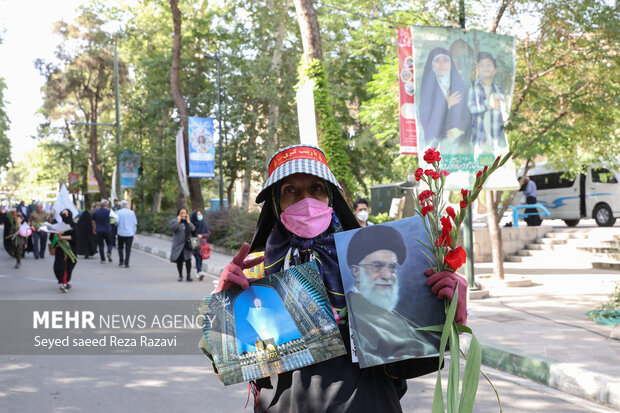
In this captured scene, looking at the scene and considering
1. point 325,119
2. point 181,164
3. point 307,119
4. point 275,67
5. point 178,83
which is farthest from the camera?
point 275,67

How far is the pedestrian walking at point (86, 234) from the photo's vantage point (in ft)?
56.1

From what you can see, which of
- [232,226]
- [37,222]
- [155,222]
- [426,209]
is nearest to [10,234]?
[37,222]

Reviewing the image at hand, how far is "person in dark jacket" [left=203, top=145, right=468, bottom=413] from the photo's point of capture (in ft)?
6.88

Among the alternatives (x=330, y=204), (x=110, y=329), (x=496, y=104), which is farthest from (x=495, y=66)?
(x=330, y=204)

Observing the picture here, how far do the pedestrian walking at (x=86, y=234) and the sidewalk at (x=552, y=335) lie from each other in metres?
10.7

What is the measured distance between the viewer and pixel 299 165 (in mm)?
2264

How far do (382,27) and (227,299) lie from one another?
12.4m

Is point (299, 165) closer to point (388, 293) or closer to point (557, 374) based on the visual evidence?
point (388, 293)

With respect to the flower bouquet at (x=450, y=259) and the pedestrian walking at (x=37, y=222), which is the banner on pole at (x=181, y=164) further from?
the flower bouquet at (x=450, y=259)

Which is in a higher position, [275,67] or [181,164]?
[275,67]

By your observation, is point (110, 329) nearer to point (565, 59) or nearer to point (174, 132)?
point (565, 59)

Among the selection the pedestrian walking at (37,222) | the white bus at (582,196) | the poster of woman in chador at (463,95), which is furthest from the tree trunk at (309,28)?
the white bus at (582,196)

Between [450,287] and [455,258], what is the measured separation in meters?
0.10

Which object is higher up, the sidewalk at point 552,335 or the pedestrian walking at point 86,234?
the pedestrian walking at point 86,234
